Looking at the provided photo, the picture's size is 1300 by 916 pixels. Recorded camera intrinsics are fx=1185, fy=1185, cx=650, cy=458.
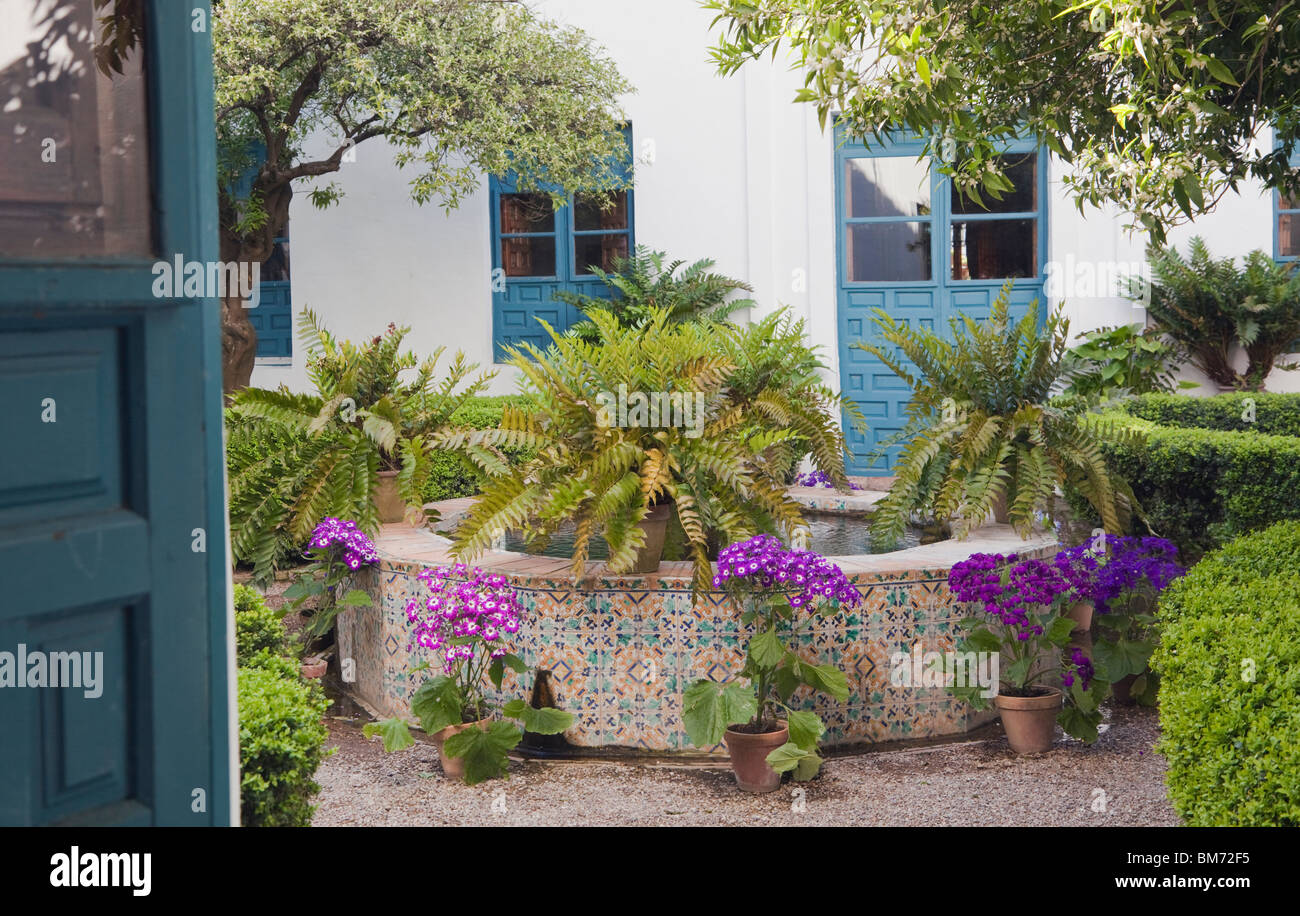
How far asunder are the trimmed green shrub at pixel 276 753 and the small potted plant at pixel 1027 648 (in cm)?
250

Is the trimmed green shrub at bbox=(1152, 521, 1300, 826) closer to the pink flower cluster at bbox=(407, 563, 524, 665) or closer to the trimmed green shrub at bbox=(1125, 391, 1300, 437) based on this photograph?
the pink flower cluster at bbox=(407, 563, 524, 665)

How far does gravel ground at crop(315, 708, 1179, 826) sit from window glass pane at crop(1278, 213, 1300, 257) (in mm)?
6962

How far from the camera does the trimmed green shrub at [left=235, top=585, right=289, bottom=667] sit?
411 cm

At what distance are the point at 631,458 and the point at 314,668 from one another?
199 cm

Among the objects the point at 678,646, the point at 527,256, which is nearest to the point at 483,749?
the point at 678,646

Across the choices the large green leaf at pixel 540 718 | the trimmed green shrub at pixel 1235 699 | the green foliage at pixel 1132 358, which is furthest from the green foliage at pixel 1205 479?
the green foliage at pixel 1132 358

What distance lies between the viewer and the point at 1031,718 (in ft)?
14.8

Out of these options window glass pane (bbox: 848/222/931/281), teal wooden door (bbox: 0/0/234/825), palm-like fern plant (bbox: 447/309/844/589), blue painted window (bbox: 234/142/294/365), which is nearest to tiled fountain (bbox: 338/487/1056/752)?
→ palm-like fern plant (bbox: 447/309/844/589)

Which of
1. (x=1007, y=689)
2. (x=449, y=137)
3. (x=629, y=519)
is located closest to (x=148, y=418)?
(x=629, y=519)

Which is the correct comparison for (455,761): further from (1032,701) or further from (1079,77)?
(1079,77)

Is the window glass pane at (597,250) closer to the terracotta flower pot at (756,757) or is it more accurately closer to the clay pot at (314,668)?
the clay pot at (314,668)

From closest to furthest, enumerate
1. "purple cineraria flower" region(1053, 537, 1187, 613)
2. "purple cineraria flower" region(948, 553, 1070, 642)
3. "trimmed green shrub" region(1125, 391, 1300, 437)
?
"purple cineraria flower" region(948, 553, 1070, 642), "purple cineraria flower" region(1053, 537, 1187, 613), "trimmed green shrub" region(1125, 391, 1300, 437)

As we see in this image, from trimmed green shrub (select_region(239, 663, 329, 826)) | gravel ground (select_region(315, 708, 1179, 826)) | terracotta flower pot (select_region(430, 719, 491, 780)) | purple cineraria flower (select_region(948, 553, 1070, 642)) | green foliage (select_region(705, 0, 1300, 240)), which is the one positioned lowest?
gravel ground (select_region(315, 708, 1179, 826))

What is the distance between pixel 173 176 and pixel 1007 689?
3719 mm
